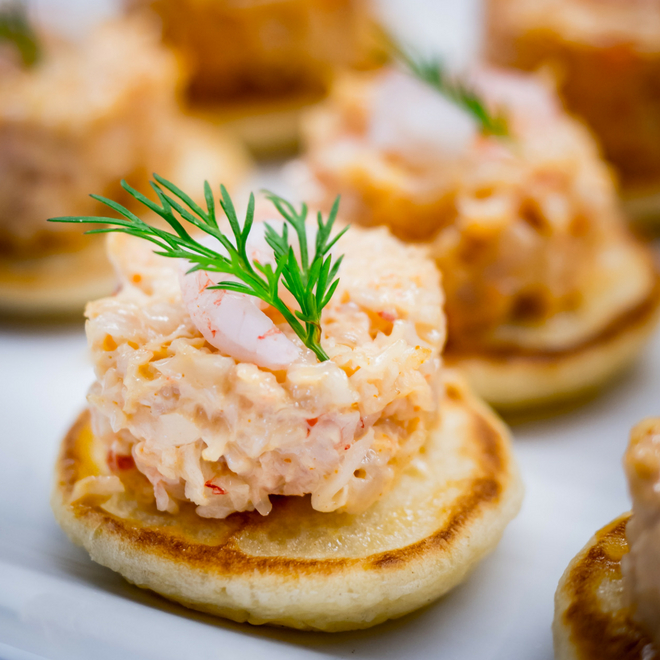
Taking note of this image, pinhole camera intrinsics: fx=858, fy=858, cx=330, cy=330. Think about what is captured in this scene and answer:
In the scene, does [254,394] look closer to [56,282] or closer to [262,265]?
[262,265]

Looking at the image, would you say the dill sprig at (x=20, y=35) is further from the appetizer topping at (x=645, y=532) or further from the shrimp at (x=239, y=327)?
the appetizer topping at (x=645, y=532)

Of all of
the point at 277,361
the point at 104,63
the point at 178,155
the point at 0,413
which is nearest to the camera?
the point at 277,361

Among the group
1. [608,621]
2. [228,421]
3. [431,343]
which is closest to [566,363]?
[431,343]

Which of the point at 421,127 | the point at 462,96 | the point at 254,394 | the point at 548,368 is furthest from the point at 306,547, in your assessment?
the point at 462,96

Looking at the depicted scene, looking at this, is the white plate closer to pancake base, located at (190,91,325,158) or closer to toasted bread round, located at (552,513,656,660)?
toasted bread round, located at (552,513,656,660)

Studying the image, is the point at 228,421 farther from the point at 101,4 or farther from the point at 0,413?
the point at 101,4
